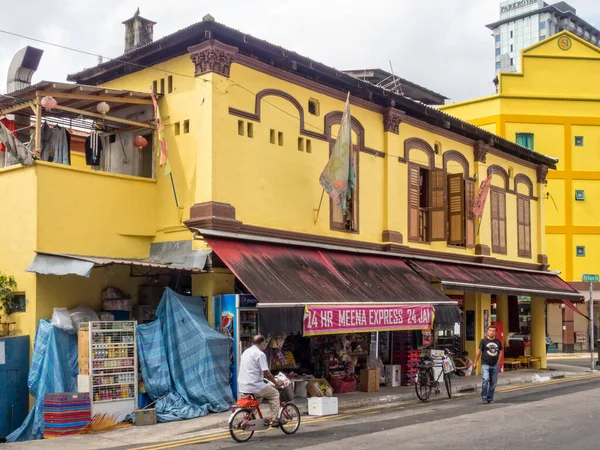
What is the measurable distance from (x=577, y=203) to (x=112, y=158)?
3136cm

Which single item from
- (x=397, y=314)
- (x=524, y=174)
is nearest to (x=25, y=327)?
(x=397, y=314)

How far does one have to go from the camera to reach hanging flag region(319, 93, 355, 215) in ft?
61.9

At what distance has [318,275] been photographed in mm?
18516

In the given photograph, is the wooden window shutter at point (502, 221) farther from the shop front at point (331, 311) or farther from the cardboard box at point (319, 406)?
the cardboard box at point (319, 406)

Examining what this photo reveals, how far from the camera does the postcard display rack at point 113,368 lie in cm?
1491

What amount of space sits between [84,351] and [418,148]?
A: 1339 cm

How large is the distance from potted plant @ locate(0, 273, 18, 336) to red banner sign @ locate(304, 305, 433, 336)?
6324 mm

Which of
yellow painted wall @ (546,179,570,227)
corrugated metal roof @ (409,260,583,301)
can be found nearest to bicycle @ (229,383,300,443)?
corrugated metal roof @ (409,260,583,301)

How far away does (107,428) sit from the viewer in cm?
1461

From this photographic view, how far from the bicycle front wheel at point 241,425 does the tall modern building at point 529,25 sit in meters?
121

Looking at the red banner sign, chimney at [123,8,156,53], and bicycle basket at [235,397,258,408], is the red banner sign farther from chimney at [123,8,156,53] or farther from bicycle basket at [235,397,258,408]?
chimney at [123,8,156,53]

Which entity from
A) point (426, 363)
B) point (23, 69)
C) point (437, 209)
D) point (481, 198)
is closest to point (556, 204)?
point (481, 198)

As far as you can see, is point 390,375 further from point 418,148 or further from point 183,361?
point 183,361

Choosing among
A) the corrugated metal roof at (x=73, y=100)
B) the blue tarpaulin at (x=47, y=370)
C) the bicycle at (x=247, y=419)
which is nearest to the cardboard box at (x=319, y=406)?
the bicycle at (x=247, y=419)
